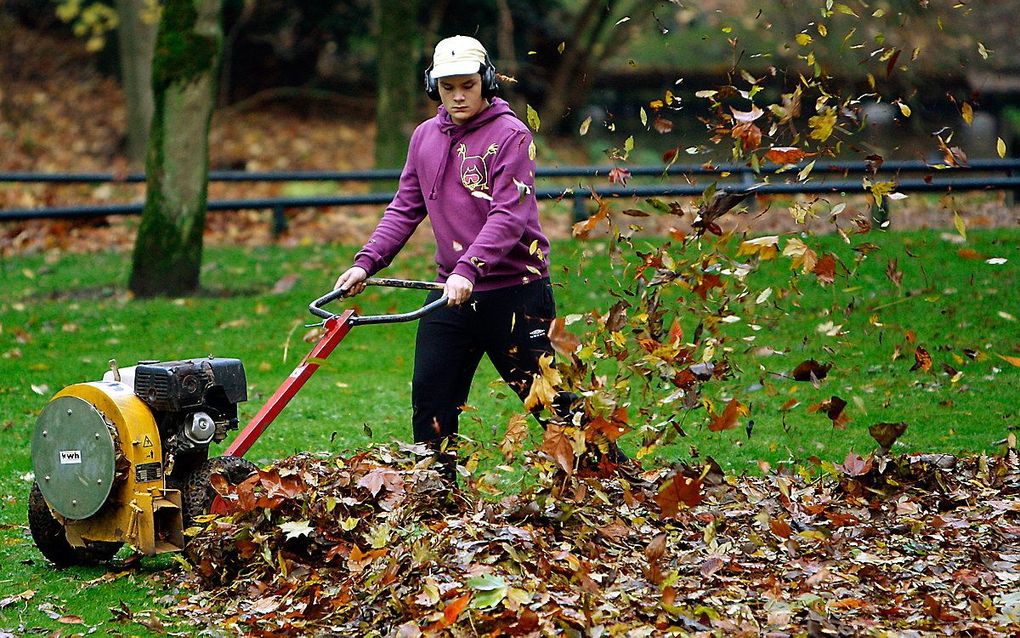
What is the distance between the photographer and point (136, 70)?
2016 cm

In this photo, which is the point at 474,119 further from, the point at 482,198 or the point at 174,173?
the point at 174,173

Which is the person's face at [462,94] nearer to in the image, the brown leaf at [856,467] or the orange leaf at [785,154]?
the orange leaf at [785,154]

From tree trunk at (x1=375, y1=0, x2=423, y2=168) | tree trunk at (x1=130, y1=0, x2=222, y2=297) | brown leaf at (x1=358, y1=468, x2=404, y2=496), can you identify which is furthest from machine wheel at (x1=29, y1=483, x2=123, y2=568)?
tree trunk at (x1=375, y1=0, x2=423, y2=168)

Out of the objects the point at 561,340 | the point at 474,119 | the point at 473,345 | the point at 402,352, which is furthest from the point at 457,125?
the point at 402,352

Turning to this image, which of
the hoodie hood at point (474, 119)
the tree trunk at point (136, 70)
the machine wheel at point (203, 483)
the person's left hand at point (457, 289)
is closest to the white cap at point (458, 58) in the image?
the hoodie hood at point (474, 119)

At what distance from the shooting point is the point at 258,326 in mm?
11531

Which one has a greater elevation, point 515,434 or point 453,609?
point 515,434

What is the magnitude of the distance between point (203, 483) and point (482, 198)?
65.0 inches

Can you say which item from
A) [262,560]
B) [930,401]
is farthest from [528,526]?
[930,401]

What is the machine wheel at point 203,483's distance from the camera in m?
5.59

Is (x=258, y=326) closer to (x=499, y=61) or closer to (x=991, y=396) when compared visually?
(x=991, y=396)

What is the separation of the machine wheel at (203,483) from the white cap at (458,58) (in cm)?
183

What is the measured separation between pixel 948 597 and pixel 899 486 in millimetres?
1302

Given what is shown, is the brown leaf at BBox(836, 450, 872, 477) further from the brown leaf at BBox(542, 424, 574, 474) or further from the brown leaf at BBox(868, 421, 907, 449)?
the brown leaf at BBox(542, 424, 574, 474)
